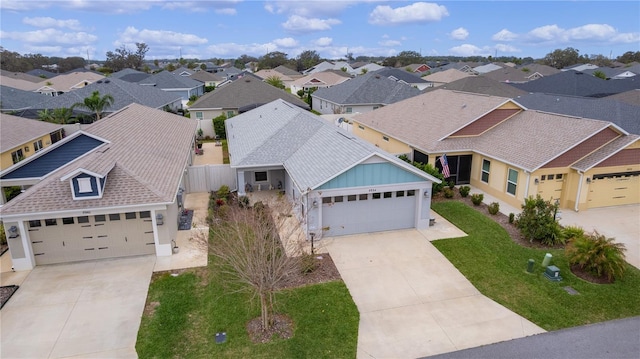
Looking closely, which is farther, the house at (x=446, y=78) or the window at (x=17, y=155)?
the house at (x=446, y=78)

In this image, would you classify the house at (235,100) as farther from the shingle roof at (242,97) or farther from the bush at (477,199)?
the bush at (477,199)

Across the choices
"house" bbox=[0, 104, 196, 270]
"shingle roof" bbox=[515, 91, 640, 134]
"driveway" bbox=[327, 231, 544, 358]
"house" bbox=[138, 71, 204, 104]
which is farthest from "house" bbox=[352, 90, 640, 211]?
"house" bbox=[138, 71, 204, 104]

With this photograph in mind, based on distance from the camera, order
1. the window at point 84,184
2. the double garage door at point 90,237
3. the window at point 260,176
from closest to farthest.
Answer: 1. the window at point 84,184
2. the double garage door at point 90,237
3. the window at point 260,176

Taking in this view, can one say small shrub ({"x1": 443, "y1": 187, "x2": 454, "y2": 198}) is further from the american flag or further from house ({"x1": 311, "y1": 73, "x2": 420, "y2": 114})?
house ({"x1": 311, "y1": 73, "x2": 420, "y2": 114})

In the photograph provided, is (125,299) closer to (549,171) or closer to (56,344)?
(56,344)

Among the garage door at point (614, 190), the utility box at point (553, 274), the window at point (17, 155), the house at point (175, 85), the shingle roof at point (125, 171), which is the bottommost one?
the utility box at point (553, 274)

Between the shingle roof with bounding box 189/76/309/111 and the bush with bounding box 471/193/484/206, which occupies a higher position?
the shingle roof with bounding box 189/76/309/111

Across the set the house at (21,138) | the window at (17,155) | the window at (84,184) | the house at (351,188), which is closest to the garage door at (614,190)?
the house at (351,188)
